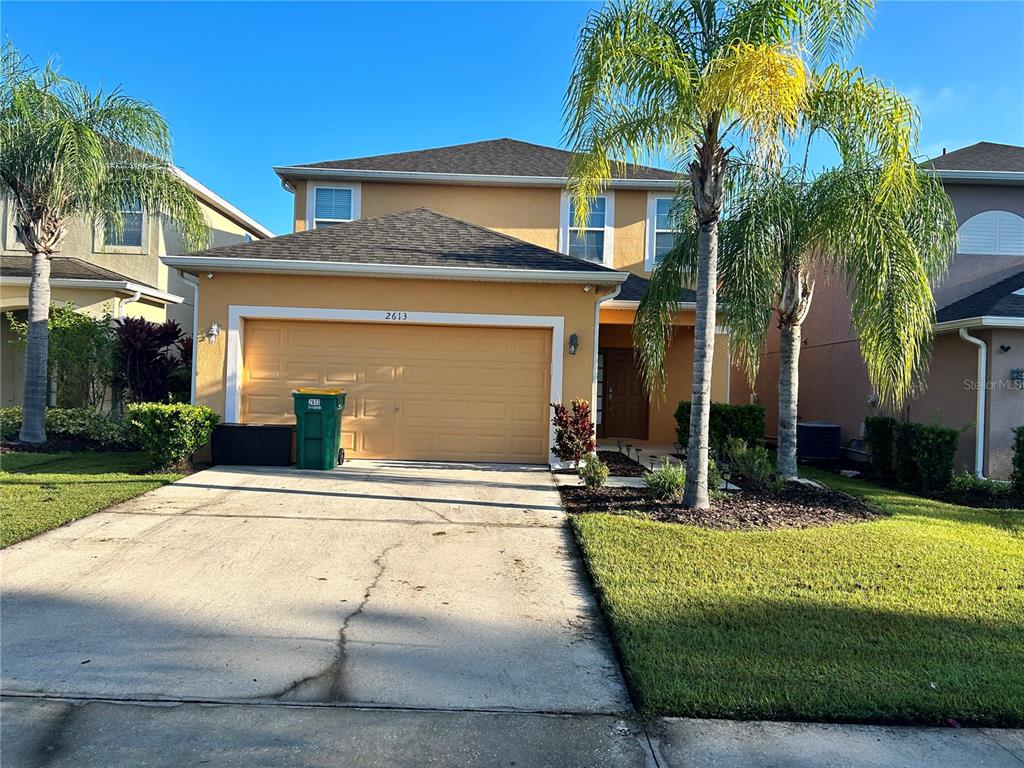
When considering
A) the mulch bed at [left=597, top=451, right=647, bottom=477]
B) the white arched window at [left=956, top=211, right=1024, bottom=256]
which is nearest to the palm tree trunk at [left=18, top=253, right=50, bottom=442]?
the mulch bed at [left=597, top=451, right=647, bottom=477]

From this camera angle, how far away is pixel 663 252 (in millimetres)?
15773

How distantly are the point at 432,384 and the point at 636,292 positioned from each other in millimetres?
4965

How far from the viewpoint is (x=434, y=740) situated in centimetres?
328

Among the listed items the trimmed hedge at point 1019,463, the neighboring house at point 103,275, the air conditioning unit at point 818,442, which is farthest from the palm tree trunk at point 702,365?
the neighboring house at point 103,275

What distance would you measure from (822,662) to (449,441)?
25.3ft

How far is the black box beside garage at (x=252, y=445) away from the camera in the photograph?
10273 mm

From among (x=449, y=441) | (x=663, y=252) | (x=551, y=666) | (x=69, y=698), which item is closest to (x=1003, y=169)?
(x=663, y=252)

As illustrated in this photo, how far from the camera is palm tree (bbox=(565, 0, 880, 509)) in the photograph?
690 cm

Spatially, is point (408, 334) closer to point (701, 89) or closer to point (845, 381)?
point (701, 89)

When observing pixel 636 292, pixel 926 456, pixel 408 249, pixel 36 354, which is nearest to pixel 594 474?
pixel 408 249

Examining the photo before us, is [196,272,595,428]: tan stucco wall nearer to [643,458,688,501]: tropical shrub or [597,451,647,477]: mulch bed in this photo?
[597,451,647,477]: mulch bed

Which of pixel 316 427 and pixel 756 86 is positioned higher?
pixel 756 86

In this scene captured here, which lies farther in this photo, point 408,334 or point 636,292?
point 636,292

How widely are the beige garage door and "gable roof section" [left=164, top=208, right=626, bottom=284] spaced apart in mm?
1003
